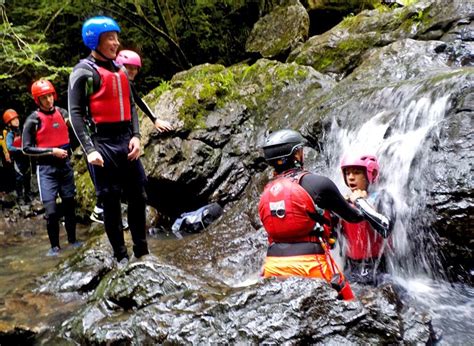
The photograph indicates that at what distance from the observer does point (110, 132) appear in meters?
4.21

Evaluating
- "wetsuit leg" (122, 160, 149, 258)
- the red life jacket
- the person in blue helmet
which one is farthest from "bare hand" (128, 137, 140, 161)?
the red life jacket

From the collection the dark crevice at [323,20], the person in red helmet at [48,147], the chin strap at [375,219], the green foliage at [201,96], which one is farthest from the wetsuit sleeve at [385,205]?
the dark crevice at [323,20]

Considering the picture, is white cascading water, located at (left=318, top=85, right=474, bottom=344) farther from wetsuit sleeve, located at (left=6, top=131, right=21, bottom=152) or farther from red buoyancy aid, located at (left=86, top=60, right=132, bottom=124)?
wetsuit sleeve, located at (left=6, top=131, right=21, bottom=152)

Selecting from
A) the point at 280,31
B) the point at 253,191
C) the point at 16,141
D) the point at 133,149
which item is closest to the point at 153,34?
the point at 280,31

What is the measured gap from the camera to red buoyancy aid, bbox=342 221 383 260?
4.08m

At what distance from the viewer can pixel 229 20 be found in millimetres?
15453

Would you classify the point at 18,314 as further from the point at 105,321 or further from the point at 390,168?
the point at 390,168

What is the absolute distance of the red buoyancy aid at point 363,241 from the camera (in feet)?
13.4

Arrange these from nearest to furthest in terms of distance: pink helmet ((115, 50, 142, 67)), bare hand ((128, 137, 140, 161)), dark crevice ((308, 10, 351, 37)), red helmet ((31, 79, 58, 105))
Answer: bare hand ((128, 137, 140, 161)) → pink helmet ((115, 50, 142, 67)) → red helmet ((31, 79, 58, 105)) → dark crevice ((308, 10, 351, 37))

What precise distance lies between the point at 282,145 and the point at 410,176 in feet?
7.66

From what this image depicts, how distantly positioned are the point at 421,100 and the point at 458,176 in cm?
187

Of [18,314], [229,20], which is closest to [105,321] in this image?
[18,314]

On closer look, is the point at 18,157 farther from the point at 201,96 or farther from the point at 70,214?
the point at 201,96

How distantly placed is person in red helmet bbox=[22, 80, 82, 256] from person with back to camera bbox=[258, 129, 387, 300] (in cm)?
410
